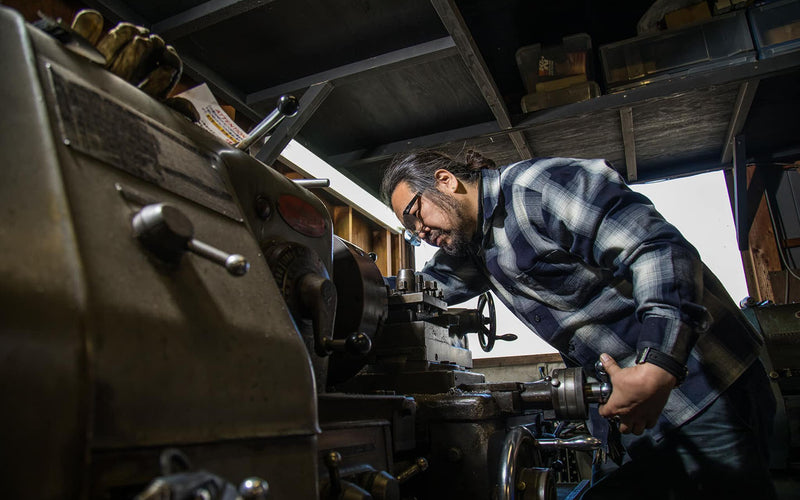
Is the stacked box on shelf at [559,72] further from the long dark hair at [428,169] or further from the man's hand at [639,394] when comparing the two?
the man's hand at [639,394]

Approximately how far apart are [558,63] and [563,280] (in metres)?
1.57

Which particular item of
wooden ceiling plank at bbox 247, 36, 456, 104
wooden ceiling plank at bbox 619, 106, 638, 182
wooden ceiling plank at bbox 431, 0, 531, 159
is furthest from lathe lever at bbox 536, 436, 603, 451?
wooden ceiling plank at bbox 619, 106, 638, 182

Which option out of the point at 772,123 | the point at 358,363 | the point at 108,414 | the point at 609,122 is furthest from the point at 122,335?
the point at 772,123

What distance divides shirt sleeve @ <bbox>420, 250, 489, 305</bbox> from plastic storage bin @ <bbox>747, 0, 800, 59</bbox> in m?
1.64

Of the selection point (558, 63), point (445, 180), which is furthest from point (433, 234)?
point (558, 63)

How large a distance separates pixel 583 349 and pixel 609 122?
1.58m

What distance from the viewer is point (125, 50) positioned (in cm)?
73

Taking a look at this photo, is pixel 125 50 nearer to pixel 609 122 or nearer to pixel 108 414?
pixel 108 414

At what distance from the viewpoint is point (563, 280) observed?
147 centimetres

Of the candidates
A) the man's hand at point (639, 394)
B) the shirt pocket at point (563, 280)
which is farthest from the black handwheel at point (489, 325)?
the man's hand at point (639, 394)

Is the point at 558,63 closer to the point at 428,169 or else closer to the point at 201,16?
the point at 428,169

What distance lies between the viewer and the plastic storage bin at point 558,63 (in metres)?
2.55

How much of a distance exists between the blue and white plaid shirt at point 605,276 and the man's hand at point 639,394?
0.19 ft

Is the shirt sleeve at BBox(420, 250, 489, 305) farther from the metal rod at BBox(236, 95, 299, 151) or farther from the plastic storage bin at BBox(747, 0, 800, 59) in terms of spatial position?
the plastic storage bin at BBox(747, 0, 800, 59)
